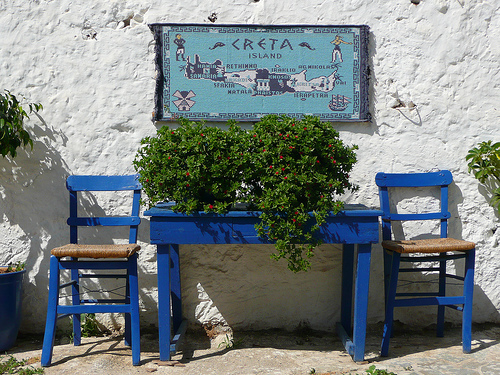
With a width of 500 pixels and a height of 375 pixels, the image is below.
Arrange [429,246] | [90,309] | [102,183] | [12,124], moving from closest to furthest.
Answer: [90,309], [429,246], [12,124], [102,183]

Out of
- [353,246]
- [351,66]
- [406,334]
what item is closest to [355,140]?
[351,66]

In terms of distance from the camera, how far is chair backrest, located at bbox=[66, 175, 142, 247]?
10.4 ft

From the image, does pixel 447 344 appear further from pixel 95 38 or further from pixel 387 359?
pixel 95 38

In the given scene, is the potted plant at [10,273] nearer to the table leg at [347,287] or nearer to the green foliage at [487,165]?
the table leg at [347,287]

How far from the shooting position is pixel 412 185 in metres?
3.37

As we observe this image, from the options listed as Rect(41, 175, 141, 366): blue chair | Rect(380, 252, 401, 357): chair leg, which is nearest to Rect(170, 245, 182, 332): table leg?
Rect(41, 175, 141, 366): blue chair

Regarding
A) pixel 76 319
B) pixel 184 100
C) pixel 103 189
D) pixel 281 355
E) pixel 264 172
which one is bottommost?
pixel 281 355

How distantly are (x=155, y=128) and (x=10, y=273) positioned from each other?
4.51ft

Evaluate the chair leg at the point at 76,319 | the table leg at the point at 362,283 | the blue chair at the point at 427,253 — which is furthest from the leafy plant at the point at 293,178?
the chair leg at the point at 76,319

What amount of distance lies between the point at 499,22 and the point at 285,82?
1671 millimetres

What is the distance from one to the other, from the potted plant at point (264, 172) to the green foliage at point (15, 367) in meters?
1.19

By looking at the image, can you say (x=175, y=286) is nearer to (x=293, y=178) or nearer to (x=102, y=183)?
(x=102, y=183)

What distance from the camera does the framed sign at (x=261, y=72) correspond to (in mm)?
3387

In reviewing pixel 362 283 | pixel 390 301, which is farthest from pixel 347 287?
pixel 362 283
